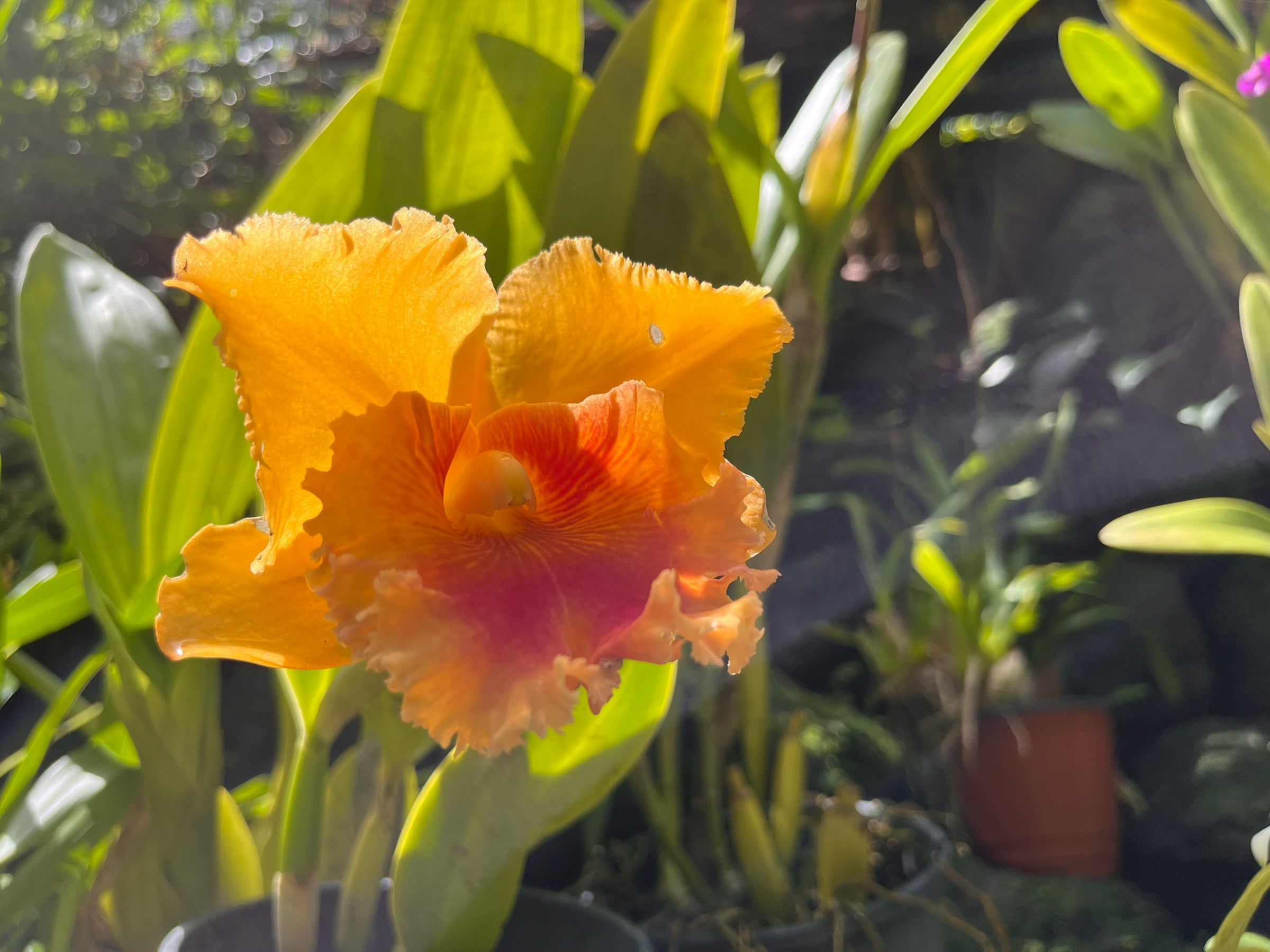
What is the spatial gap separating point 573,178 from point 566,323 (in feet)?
0.68

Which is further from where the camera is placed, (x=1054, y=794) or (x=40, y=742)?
(x=1054, y=794)

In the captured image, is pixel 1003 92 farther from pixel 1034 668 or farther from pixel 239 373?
Result: pixel 239 373

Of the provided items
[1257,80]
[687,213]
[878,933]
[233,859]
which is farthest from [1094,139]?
[233,859]

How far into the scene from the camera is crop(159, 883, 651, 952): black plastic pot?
45cm

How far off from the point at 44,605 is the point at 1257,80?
3.20 feet

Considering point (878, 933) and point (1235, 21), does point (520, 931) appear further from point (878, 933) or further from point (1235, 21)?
point (1235, 21)

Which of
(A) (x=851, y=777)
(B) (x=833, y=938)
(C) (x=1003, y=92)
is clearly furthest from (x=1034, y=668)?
(C) (x=1003, y=92)

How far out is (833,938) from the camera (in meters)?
0.63

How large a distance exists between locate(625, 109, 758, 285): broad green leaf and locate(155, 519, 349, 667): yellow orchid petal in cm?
30

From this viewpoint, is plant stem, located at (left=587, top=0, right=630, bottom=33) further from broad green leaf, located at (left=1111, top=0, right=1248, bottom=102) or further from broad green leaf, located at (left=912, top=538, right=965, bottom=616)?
broad green leaf, located at (left=912, top=538, right=965, bottom=616)

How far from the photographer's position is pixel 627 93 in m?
0.50

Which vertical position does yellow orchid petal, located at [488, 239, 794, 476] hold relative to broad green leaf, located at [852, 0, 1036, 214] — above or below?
below

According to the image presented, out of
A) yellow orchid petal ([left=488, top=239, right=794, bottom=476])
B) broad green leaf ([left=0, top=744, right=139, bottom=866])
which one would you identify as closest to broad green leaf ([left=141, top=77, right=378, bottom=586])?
broad green leaf ([left=0, top=744, right=139, bottom=866])

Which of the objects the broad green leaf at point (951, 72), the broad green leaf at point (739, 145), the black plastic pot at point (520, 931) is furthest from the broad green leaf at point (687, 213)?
the black plastic pot at point (520, 931)
